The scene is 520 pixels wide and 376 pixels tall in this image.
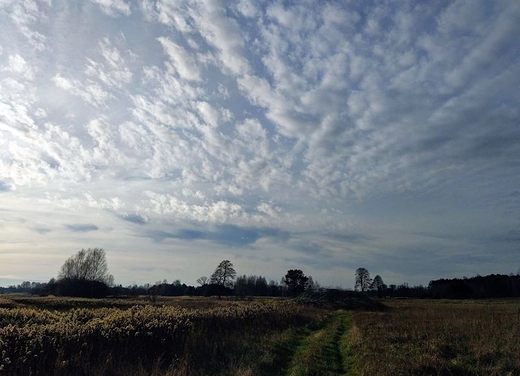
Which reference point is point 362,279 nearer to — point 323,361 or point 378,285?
point 378,285

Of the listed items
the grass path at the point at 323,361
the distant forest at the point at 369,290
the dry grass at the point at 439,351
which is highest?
the distant forest at the point at 369,290

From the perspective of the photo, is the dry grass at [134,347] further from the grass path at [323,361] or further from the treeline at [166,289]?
the treeline at [166,289]

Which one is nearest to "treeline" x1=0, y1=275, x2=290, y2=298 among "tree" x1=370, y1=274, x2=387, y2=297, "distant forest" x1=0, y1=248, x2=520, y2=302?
"distant forest" x1=0, y1=248, x2=520, y2=302

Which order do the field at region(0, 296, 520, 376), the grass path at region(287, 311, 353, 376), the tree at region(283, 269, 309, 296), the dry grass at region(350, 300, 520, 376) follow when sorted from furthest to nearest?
the tree at region(283, 269, 309, 296)
the grass path at region(287, 311, 353, 376)
the dry grass at region(350, 300, 520, 376)
the field at region(0, 296, 520, 376)

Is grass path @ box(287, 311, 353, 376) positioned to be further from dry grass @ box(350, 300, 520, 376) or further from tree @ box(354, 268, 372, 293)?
tree @ box(354, 268, 372, 293)

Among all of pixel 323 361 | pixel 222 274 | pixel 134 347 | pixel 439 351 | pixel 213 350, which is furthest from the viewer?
pixel 222 274

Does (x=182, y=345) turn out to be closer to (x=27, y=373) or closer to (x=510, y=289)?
(x=27, y=373)

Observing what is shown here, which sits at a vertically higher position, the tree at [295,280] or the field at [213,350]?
the tree at [295,280]

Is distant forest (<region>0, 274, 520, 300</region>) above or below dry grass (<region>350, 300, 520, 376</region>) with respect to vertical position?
above

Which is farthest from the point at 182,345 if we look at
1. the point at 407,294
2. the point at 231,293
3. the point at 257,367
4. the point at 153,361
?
the point at 407,294

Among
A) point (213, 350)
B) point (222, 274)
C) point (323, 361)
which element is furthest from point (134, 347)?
point (222, 274)

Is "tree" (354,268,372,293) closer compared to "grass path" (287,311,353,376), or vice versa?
"grass path" (287,311,353,376)

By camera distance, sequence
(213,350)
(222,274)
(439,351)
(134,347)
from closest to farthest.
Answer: (134,347), (439,351), (213,350), (222,274)

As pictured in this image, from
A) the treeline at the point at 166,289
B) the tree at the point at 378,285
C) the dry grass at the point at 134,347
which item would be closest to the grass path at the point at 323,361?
the dry grass at the point at 134,347
